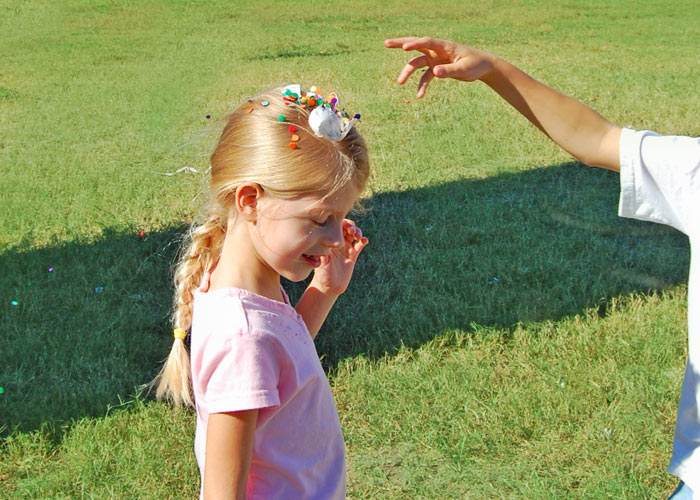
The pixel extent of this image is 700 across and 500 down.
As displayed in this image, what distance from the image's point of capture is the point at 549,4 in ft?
52.9

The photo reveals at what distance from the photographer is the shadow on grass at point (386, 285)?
142 inches

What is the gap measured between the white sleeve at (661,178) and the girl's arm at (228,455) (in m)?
0.96

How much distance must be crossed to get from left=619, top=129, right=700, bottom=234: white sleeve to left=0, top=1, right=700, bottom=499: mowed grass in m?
1.00

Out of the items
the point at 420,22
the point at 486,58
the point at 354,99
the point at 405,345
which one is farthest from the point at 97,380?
the point at 420,22

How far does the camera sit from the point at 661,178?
174cm

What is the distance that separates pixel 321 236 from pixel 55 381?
2385 mm

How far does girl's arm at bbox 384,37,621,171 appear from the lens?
71.9 inches

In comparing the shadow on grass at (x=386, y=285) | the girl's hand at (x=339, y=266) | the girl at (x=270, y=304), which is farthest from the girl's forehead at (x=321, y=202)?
the shadow on grass at (x=386, y=285)

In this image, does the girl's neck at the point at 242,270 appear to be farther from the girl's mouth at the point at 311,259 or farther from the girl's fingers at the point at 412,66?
the girl's fingers at the point at 412,66

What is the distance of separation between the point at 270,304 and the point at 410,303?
2601 mm

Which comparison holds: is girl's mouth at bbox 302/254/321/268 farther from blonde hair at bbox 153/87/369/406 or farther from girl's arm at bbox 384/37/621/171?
girl's arm at bbox 384/37/621/171

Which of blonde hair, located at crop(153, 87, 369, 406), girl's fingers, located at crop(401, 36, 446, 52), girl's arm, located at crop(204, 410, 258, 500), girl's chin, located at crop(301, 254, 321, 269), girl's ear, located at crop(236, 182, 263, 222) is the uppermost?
girl's fingers, located at crop(401, 36, 446, 52)

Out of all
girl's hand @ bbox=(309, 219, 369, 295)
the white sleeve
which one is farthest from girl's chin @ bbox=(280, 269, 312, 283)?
the white sleeve

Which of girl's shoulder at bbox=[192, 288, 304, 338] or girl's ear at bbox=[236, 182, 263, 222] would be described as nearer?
girl's shoulder at bbox=[192, 288, 304, 338]
